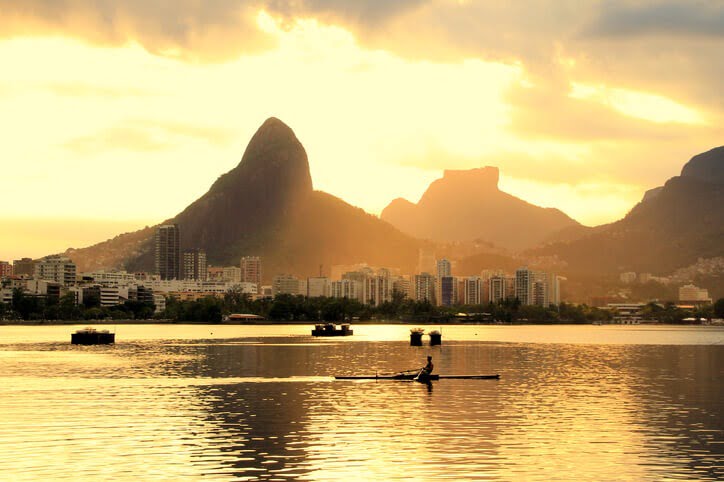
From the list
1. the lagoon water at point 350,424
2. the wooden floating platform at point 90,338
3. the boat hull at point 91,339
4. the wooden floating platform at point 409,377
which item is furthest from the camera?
the wooden floating platform at point 90,338

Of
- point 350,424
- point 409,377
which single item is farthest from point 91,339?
point 350,424


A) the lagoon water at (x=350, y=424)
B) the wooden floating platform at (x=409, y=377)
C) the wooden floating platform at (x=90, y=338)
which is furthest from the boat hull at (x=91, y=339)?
the wooden floating platform at (x=409, y=377)

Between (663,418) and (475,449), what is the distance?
20.8m

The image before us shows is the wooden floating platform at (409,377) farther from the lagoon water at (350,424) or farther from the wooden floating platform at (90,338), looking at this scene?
the wooden floating platform at (90,338)

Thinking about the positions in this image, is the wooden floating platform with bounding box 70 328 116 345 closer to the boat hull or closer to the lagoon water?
the boat hull

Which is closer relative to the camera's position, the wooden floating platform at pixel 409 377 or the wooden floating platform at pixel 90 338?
the wooden floating platform at pixel 409 377

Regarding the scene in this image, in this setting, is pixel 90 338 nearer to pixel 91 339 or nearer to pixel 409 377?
pixel 91 339

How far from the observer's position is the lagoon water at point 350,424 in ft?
152

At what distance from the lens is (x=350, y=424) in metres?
61.7

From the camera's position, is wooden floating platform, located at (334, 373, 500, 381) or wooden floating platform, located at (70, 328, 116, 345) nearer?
wooden floating platform, located at (334, 373, 500, 381)

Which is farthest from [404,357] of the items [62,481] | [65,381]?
[62,481]

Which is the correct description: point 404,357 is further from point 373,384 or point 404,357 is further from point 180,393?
point 180,393

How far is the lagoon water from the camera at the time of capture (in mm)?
46250

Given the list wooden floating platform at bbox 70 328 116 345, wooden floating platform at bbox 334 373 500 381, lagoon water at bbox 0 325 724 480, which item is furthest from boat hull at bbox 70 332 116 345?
wooden floating platform at bbox 334 373 500 381
